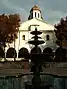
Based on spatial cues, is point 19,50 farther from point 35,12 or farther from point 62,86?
point 62,86

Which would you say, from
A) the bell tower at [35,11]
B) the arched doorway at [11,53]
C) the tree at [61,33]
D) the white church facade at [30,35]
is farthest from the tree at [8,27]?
A: the bell tower at [35,11]

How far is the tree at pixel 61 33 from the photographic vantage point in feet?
188

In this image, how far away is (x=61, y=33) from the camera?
58.6 m

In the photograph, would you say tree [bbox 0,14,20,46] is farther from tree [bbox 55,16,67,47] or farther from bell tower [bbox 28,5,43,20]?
bell tower [bbox 28,5,43,20]

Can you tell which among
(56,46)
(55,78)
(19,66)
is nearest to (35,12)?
(56,46)

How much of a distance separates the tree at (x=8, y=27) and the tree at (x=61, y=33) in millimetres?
8838

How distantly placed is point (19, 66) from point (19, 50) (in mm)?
19146

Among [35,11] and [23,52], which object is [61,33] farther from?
[35,11]

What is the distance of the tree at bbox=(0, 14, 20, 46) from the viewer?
57.8m

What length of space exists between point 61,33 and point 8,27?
11.1m

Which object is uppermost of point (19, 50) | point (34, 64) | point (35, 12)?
point (35, 12)

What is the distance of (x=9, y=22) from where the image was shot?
59.6 meters

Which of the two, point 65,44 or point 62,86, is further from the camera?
point 65,44

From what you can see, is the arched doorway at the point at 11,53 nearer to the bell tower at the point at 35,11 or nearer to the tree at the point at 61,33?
the tree at the point at 61,33
